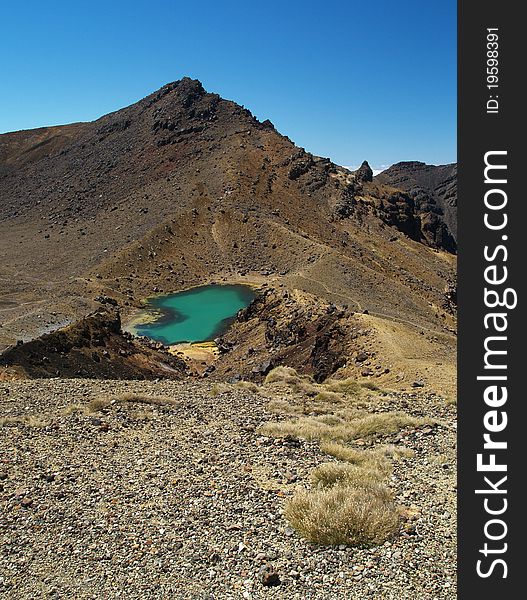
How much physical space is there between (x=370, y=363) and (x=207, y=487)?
1251 cm

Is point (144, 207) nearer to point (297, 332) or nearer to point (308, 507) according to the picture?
point (297, 332)

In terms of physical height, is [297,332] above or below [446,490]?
above

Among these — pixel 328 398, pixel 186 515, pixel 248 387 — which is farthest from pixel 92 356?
pixel 186 515

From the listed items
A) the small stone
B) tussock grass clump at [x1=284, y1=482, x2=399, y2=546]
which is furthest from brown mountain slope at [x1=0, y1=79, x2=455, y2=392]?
the small stone

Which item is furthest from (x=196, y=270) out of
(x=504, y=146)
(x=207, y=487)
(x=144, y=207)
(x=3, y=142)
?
(x=3, y=142)

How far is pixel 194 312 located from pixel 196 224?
82.4 ft

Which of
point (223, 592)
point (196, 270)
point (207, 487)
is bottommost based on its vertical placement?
point (223, 592)

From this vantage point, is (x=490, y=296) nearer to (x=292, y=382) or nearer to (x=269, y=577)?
(x=269, y=577)

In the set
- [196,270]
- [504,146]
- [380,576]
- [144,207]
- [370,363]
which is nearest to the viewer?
[504,146]

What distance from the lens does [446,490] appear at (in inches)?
349

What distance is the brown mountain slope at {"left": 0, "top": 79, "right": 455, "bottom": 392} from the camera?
54.7m

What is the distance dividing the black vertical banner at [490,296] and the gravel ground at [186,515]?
5.81ft

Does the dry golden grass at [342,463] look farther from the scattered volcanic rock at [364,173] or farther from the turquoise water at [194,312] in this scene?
the scattered volcanic rock at [364,173]

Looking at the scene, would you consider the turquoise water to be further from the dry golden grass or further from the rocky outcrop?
the dry golden grass
